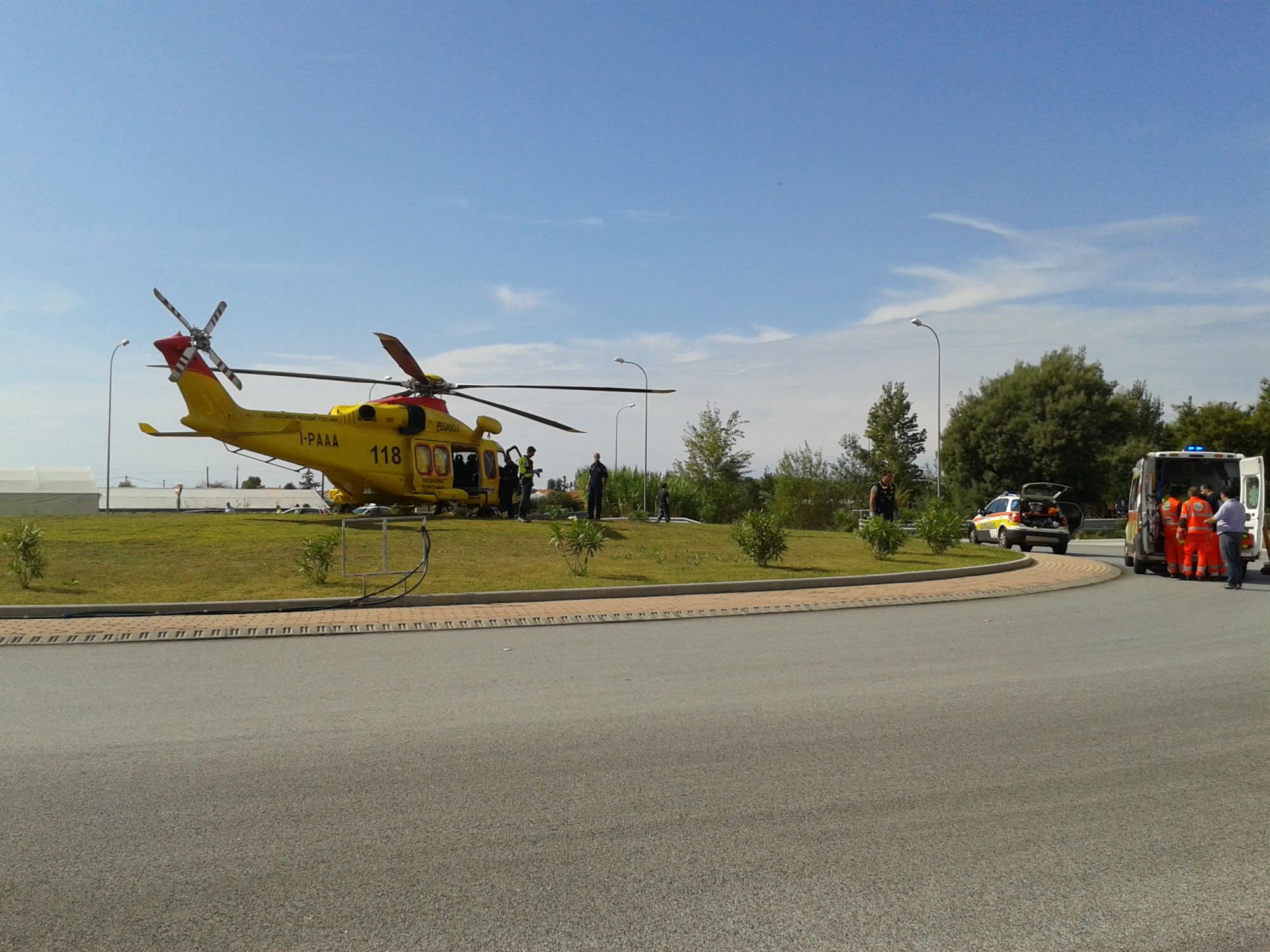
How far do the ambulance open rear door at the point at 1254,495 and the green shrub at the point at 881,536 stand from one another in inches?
243

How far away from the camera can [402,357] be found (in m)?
27.4

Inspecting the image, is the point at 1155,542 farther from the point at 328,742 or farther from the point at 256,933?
the point at 256,933

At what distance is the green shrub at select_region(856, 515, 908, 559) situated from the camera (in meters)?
20.2

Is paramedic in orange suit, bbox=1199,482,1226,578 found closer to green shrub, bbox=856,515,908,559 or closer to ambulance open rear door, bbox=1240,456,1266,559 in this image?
ambulance open rear door, bbox=1240,456,1266,559

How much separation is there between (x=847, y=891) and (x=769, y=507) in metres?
44.2

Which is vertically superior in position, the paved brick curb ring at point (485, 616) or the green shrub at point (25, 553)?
the green shrub at point (25, 553)

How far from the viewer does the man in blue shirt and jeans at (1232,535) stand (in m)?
16.6

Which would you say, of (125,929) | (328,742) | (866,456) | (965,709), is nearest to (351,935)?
(125,929)

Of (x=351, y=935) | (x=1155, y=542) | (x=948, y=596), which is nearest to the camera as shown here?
(x=351, y=935)

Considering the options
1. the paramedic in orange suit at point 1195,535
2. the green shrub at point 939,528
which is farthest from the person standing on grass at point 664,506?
the paramedic in orange suit at point 1195,535

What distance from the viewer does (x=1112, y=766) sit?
5.68 metres

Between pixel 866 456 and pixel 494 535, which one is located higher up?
pixel 866 456

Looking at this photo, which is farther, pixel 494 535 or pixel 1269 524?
pixel 494 535

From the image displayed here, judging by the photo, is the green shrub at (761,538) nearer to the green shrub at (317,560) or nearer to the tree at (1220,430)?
the green shrub at (317,560)
